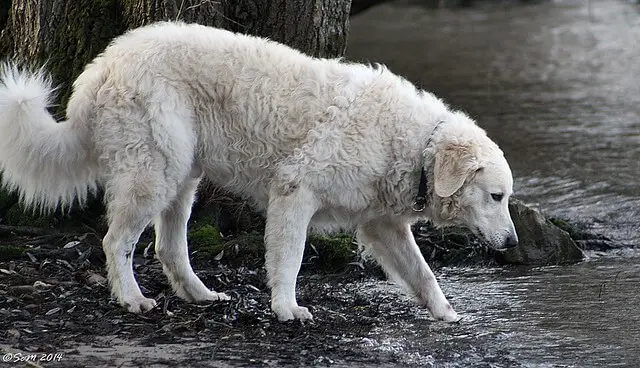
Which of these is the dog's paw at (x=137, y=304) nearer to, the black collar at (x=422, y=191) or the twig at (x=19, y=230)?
the twig at (x=19, y=230)

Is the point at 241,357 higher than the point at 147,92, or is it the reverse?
the point at 147,92

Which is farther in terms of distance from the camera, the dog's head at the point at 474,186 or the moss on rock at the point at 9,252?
the moss on rock at the point at 9,252

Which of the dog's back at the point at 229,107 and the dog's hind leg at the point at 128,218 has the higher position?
the dog's back at the point at 229,107

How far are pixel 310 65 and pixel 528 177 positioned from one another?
4.66 meters

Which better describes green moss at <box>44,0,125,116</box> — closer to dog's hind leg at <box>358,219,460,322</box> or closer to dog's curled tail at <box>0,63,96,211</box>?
dog's curled tail at <box>0,63,96,211</box>

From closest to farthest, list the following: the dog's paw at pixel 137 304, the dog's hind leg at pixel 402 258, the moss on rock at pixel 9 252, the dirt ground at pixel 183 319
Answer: the dirt ground at pixel 183 319, the dog's paw at pixel 137 304, the dog's hind leg at pixel 402 258, the moss on rock at pixel 9 252

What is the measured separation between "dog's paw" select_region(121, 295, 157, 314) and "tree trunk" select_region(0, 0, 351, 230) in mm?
1806

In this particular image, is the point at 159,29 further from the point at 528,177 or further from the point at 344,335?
the point at 528,177

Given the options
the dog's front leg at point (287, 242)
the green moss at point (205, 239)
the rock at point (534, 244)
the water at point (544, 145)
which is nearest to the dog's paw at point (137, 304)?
the dog's front leg at point (287, 242)

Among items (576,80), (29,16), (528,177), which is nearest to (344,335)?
(29,16)

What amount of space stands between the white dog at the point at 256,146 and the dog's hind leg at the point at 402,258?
2 cm

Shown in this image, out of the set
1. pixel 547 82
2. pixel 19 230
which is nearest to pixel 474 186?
pixel 19 230

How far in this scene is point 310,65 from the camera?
23.2 feet

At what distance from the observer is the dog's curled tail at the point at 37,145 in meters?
6.77
